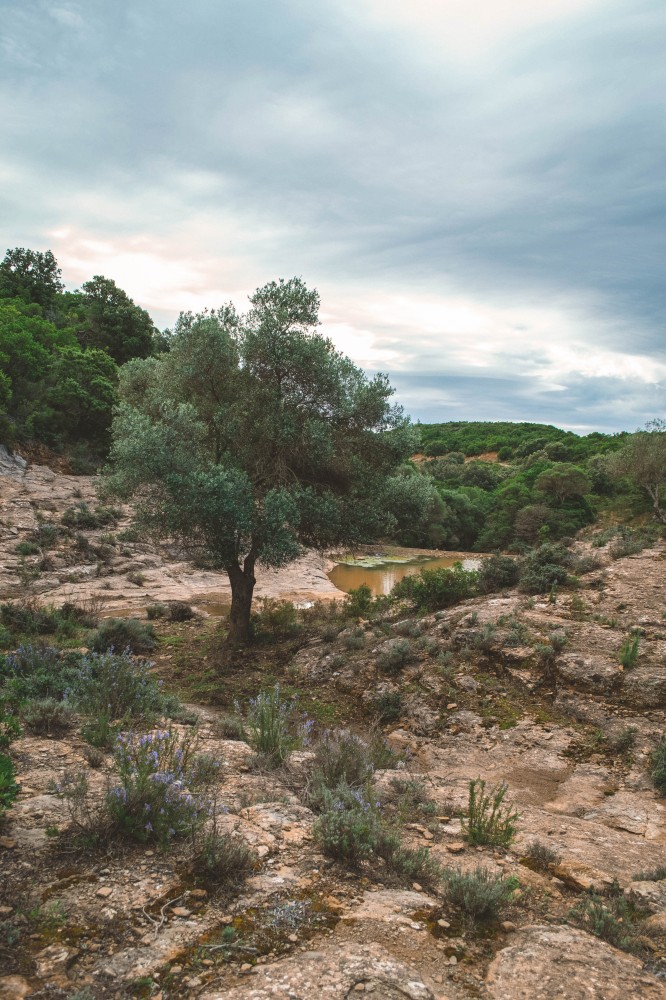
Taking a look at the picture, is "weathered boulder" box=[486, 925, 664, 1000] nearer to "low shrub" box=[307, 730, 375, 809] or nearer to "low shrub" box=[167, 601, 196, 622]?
"low shrub" box=[307, 730, 375, 809]

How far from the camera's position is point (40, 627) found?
1204cm

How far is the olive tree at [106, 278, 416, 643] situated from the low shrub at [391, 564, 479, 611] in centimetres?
197

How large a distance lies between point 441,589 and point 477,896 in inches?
386

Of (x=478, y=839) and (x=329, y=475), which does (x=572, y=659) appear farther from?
(x=329, y=475)

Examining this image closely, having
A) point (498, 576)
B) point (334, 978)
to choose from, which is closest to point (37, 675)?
point (334, 978)

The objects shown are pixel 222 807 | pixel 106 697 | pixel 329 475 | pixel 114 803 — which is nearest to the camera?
pixel 114 803

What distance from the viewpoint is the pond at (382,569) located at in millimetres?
30342

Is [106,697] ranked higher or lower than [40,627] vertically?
higher

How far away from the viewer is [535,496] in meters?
Result: 50.6

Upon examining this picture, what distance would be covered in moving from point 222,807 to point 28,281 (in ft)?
183

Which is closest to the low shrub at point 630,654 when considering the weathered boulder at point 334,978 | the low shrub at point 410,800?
the low shrub at point 410,800

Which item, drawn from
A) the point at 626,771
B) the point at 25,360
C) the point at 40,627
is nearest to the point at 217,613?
the point at 40,627

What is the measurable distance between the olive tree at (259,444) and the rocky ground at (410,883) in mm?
3593

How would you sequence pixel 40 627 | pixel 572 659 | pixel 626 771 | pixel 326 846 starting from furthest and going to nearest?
pixel 40 627, pixel 572 659, pixel 626 771, pixel 326 846
